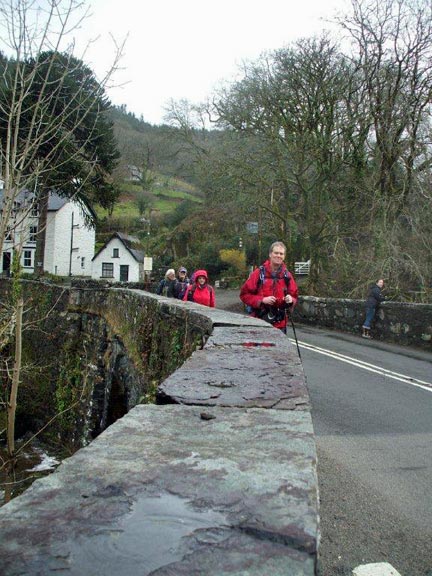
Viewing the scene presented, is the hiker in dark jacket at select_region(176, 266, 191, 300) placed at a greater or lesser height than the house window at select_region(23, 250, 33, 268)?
lesser

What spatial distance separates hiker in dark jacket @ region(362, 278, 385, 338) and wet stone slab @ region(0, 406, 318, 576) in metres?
14.8

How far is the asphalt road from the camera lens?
11.5 ft

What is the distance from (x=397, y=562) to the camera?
131 inches

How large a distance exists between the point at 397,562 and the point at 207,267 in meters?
41.1

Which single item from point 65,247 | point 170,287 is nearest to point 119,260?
point 65,247

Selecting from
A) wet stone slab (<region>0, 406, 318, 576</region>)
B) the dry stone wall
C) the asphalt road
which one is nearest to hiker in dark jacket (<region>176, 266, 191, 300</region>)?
the asphalt road

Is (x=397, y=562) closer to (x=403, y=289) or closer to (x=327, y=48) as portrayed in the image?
(x=403, y=289)

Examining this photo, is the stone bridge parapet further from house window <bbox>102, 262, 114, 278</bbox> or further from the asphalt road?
house window <bbox>102, 262, 114, 278</bbox>

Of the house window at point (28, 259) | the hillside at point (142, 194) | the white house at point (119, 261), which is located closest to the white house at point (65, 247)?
the house window at point (28, 259)

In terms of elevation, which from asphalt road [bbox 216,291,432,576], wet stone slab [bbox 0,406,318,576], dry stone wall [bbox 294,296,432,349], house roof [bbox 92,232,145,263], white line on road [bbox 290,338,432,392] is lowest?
asphalt road [bbox 216,291,432,576]

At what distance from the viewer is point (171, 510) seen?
1.40m

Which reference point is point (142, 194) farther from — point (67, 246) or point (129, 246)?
point (67, 246)

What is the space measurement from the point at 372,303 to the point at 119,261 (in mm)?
40115

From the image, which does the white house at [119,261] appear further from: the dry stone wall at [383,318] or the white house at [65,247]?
the dry stone wall at [383,318]
